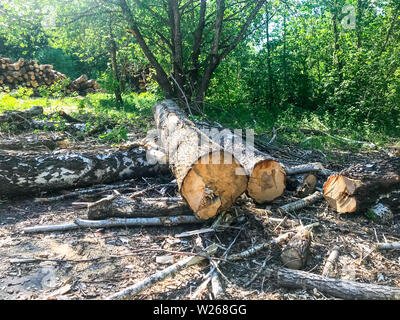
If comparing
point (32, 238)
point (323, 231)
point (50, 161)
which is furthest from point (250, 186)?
point (50, 161)

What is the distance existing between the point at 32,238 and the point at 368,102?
7.89 meters

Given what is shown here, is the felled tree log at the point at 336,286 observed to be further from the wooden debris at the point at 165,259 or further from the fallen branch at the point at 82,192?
the fallen branch at the point at 82,192

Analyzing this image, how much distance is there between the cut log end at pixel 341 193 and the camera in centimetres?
338

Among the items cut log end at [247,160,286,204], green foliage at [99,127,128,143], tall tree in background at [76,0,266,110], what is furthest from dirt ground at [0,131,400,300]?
tall tree in background at [76,0,266,110]

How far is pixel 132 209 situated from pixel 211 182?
2.97 feet

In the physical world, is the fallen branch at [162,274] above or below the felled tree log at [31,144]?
below

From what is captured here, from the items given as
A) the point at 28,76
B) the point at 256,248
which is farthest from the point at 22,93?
the point at 256,248

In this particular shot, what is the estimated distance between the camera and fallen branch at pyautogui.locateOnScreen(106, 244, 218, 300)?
224 centimetres

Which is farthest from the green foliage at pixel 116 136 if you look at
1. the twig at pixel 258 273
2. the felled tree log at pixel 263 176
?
the twig at pixel 258 273

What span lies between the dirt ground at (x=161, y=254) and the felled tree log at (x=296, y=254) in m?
0.09

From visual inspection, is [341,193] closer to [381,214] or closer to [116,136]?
[381,214]

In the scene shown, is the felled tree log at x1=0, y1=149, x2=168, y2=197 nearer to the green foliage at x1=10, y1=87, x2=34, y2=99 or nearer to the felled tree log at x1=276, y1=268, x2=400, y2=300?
the felled tree log at x1=276, y1=268, x2=400, y2=300

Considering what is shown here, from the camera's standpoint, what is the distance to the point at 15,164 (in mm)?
3977
